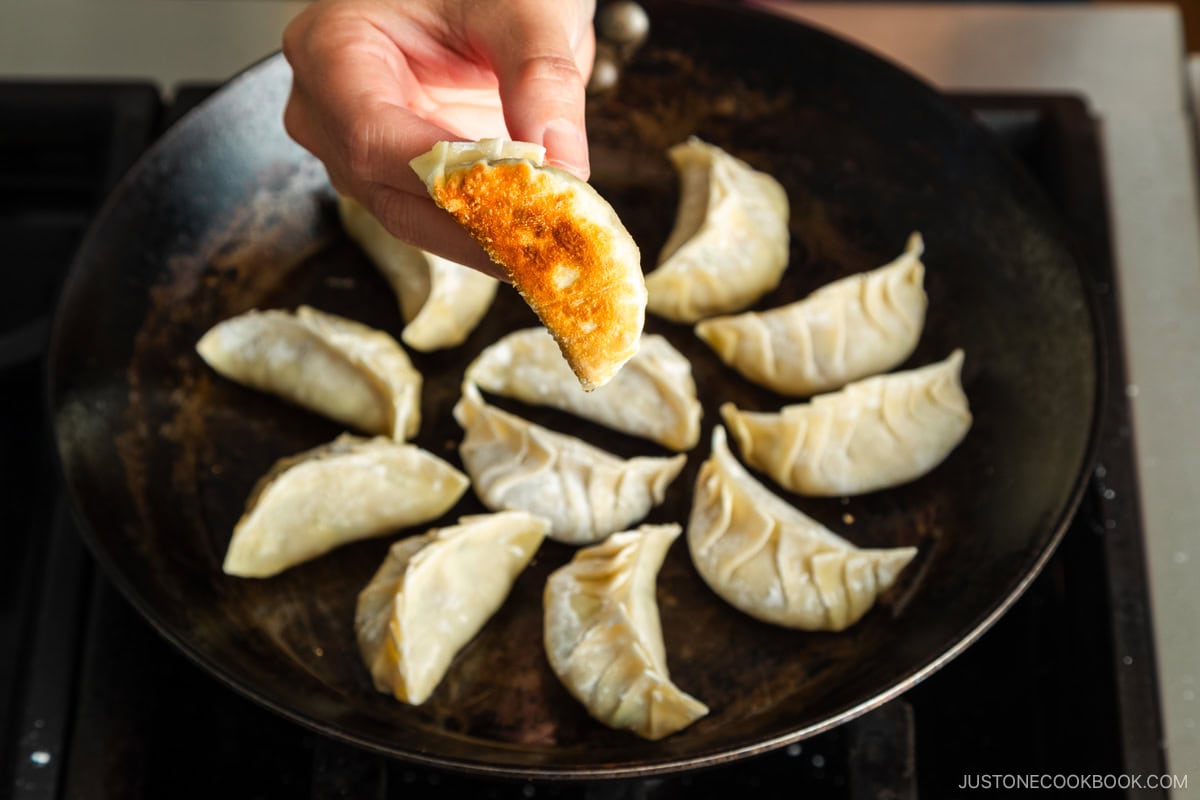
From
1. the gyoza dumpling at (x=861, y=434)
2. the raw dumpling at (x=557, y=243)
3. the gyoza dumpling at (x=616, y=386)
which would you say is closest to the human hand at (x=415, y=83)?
the raw dumpling at (x=557, y=243)

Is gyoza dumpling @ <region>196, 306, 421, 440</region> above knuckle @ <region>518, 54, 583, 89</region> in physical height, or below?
below

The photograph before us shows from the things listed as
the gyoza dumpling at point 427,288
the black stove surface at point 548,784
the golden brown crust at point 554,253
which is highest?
the golden brown crust at point 554,253

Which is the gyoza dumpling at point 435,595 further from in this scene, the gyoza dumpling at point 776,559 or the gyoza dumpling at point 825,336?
the gyoza dumpling at point 825,336

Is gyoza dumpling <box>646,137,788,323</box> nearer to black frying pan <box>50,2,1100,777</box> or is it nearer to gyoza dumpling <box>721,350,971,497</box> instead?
black frying pan <box>50,2,1100,777</box>

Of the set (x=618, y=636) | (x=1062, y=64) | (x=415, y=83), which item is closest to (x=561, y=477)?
(x=618, y=636)

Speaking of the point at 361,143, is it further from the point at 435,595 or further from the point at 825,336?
the point at 825,336

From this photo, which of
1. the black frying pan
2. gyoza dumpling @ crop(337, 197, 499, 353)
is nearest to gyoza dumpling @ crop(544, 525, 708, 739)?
the black frying pan

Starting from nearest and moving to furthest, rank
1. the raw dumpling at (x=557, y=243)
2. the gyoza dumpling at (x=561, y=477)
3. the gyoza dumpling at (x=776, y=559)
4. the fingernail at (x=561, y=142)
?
the raw dumpling at (x=557, y=243), the fingernail at (x=561, y=142), the gyoza dumpling at (x=776, y=559), the gyoza dumpling at (x=561, y=477)
